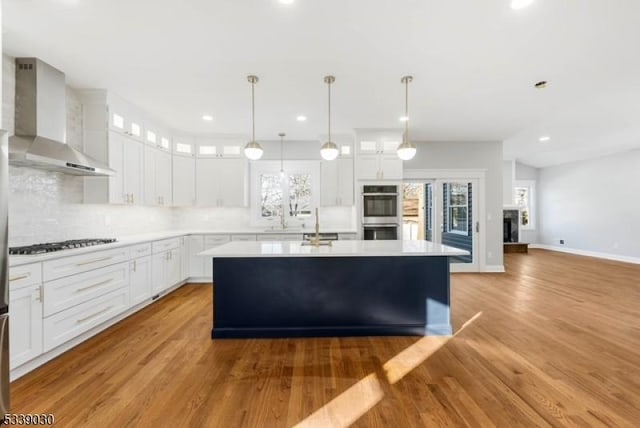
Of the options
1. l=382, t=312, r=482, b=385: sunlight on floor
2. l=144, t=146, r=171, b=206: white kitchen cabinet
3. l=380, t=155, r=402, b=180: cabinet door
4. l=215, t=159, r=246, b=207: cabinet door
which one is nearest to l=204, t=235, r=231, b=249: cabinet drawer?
l=215, t=159, r=246, b=207: cabinet door

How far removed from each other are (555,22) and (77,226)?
17.6 ft

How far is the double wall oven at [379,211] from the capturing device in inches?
209

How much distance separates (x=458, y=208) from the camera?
629cm

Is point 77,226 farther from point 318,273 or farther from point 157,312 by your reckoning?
point 318,273

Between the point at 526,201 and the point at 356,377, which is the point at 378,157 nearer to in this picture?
the point at 356,377

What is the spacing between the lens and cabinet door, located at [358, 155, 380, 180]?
533cm

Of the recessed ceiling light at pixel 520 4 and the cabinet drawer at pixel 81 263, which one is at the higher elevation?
the recessed ceiling light at pixel 520 4

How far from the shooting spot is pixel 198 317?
12.1 ft

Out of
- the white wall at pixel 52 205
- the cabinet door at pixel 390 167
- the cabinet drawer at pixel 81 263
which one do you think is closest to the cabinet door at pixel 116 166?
the white wall at pixel 52 205

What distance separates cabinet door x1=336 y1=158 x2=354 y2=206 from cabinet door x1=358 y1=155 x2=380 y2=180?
0.45 m

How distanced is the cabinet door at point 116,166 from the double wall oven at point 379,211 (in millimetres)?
3725

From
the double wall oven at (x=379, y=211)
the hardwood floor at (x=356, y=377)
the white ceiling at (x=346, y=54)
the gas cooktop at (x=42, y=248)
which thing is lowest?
the hardwood floor at (x=356, y=377)

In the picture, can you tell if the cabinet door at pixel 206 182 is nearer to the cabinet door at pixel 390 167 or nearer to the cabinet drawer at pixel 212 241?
the cabinet drawer at pixel 212 241

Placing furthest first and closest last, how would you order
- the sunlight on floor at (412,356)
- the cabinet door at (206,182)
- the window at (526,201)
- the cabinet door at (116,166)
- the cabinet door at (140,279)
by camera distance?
the window at (526,201) < the cabinet door at (206,182) < the cabinet door at (116,166) < the cabinet door at (140,279) < the sunlight on floor at (412,356)
